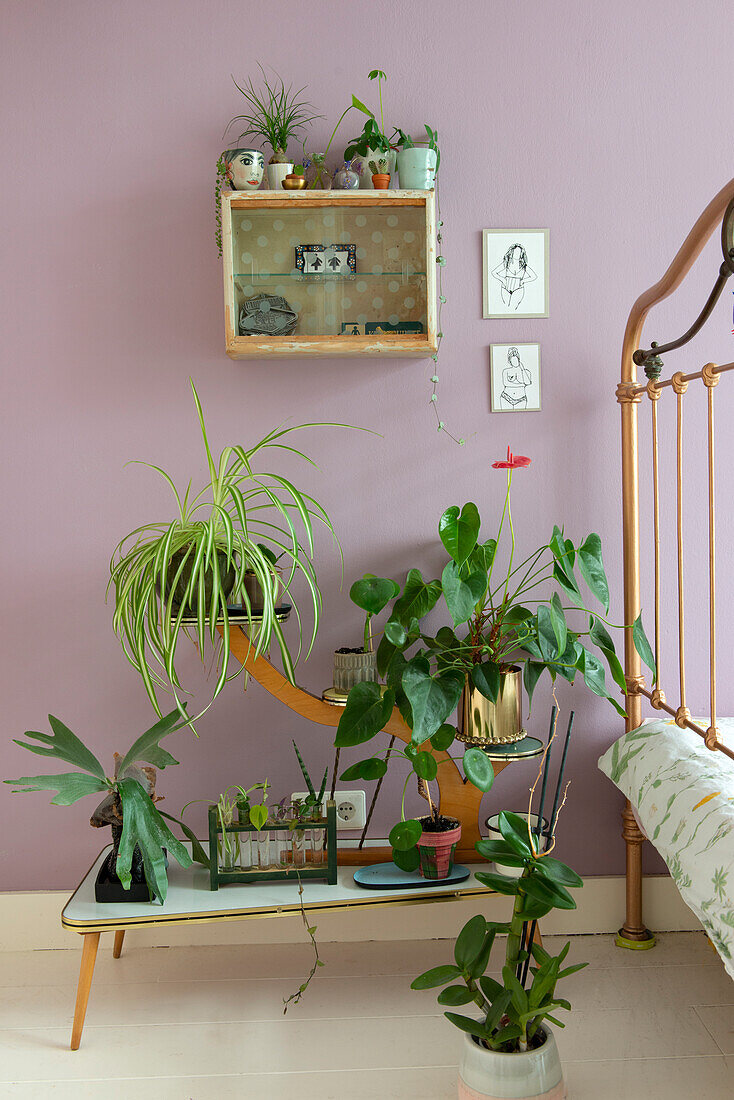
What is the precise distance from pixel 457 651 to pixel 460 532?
25cm

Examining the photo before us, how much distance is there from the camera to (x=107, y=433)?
7.07 ft

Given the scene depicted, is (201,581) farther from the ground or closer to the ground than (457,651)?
farther from the ground

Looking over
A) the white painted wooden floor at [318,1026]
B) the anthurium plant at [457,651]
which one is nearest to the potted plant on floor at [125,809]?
the white painted wooden floor at [318,1026]

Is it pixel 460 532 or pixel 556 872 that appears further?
pixel 460 532

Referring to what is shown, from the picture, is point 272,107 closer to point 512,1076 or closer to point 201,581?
point 201,581

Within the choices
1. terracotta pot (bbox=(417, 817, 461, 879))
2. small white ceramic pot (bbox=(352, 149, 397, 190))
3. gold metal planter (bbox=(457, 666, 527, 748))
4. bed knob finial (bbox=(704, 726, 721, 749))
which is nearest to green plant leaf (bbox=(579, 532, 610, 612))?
gold metal planter (bbox=(457, 666, 527, 748))

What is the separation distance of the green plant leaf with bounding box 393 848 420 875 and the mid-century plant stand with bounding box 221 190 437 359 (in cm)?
107

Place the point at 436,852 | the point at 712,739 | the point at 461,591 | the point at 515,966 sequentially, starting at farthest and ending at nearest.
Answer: the point at 436,852 → the point at 461,591 → the point at 712,739 → the point at 515,966

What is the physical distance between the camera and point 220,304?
7.02 feet

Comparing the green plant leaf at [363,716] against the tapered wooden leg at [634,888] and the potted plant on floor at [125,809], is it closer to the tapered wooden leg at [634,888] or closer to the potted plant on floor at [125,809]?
the potted plant on floor at [125,809]

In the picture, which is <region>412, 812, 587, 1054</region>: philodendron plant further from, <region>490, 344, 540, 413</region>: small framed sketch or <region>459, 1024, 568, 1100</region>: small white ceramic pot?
<region>490, 344, 540, 413</region>: small framed sketch

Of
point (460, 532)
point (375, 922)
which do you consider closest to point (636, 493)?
point (460, 532)

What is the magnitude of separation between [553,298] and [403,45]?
68cm

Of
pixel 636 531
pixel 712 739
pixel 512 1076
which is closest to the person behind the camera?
pixel 512 1076
